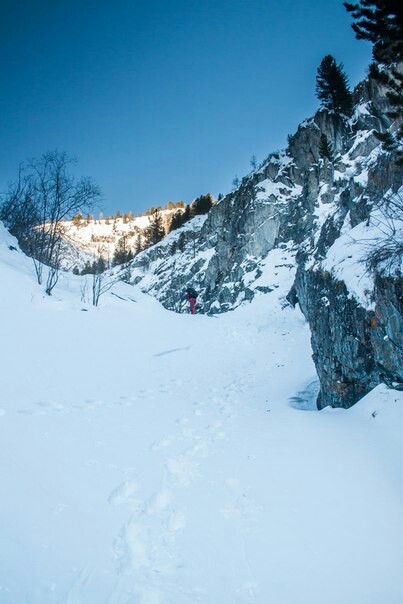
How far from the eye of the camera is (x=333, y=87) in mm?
34562

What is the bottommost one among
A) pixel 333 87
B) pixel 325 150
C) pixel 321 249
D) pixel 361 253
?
pixel 361 253

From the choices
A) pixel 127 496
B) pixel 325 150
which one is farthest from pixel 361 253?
pixel 325 150

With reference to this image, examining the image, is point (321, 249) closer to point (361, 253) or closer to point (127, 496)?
point (361, 253)

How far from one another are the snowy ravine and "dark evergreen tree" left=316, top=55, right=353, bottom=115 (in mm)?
39744

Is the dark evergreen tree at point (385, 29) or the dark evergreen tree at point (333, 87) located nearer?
the dark evergreen tree at point (385, 29)

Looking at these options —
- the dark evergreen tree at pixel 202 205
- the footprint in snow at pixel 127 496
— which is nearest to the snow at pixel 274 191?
the dark evergreen tree at pixel 202 205

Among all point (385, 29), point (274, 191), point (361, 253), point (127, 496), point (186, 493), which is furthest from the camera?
point (274, 191)

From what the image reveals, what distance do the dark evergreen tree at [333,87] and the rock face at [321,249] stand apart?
3.73 ft

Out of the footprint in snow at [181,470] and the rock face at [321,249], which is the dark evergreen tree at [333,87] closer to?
the rock face at [321,249]

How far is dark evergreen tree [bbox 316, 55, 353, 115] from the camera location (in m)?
34.0

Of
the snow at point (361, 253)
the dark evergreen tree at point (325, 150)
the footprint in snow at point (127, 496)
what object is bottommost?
the footprint in snow at point (127, 496)

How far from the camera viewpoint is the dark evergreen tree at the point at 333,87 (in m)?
34.0

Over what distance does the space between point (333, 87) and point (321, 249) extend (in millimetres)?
29689

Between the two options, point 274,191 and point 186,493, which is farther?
point 274,191
